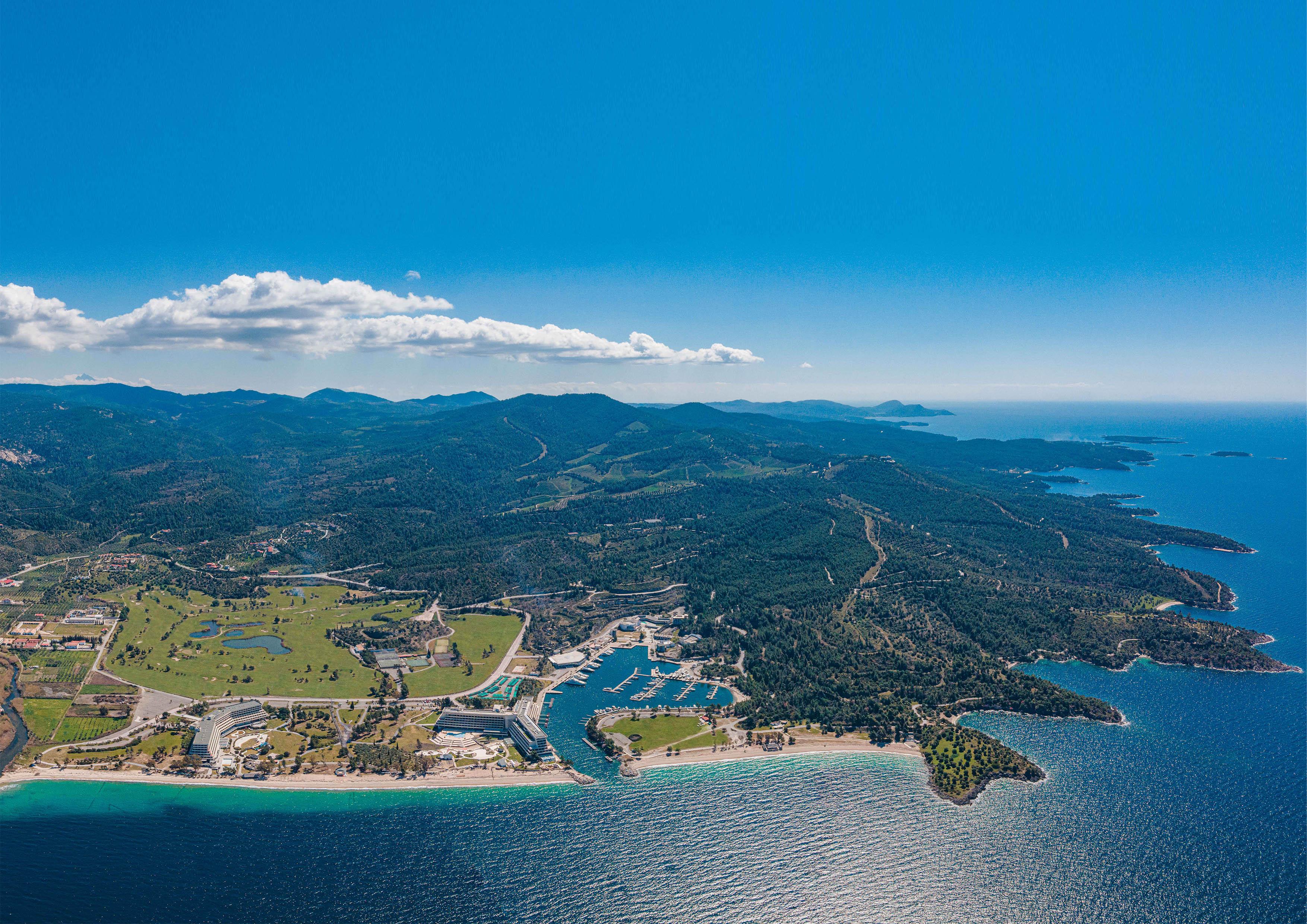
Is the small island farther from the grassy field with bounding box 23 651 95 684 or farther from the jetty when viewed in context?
the grassy field with bounding box 23 651 95 684

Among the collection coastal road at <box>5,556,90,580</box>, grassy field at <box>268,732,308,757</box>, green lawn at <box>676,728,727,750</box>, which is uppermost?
coastal road at <box>5,556,90,580</box>

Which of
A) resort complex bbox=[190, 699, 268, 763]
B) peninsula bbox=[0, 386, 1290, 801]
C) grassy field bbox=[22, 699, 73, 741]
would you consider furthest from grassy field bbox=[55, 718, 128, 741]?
resort complex bbox=[190, 699, 268, 763]

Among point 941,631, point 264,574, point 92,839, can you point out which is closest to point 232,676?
point 92,839

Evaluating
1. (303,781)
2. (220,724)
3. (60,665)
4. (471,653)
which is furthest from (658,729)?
(60,665)

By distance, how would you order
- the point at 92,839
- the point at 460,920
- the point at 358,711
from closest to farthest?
1. the point at 460,920
2. the point at 92,839
3. the point at 358,711

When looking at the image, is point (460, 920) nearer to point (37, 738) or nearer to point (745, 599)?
point (37, 738)

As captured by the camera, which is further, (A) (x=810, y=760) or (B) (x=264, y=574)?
(B) (x=264, y=574)

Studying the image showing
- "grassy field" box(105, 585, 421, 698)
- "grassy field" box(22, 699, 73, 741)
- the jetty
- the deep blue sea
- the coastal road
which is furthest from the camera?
the coastal road
